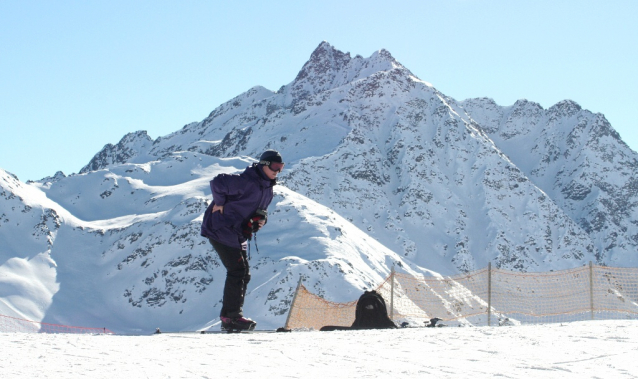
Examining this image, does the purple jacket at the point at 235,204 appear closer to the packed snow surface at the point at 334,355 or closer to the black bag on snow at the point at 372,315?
the packed snow surface at the point at 334,355

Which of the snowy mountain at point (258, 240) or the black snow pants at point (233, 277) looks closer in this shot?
the black snow pants at point (233, 277)

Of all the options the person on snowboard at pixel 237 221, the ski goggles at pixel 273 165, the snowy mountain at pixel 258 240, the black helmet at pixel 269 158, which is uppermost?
the snowy mountain at pixel 258 240

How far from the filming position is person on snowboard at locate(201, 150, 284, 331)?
7055mm

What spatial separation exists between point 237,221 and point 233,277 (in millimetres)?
593

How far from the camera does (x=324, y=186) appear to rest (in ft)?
584

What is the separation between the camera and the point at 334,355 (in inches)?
213

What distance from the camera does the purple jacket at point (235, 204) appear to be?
22.9 ft

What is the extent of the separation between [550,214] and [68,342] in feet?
677

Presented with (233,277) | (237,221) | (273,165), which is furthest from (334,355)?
(273,165)

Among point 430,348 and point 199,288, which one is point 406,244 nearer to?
point 199,288

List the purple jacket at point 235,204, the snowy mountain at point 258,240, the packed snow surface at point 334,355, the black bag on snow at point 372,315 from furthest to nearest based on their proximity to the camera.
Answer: the snowy mountain at point 258,240 → the black bag on snow at point 372,315 → the purple jacket at point 235,204 → the packed snow surface at point 334,355

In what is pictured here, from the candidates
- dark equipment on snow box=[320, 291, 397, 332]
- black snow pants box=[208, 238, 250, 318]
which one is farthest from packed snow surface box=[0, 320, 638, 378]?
dark equipment on snow box=[320, 291, 397, 332]

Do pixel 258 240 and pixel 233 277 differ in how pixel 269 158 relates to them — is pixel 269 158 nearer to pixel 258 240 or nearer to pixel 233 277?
pixel 233 277

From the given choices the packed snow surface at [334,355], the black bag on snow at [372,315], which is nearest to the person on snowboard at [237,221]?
the packed snow surface at [334,355]
